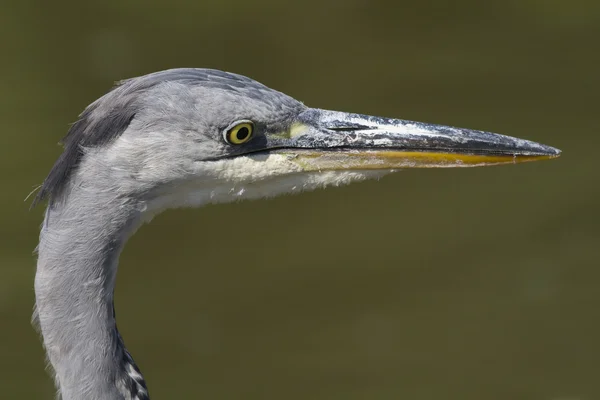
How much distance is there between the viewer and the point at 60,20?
8.03m

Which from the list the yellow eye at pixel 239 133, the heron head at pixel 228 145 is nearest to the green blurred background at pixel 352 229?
the heron head at pixel 228 145

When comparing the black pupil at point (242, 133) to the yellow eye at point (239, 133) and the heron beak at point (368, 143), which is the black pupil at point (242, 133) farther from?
the heron beak at point (368, 143)

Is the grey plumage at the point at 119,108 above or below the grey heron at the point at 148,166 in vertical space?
above

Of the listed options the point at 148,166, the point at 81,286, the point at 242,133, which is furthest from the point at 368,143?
the point at 81,286

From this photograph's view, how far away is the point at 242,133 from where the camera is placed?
3377 millimetres

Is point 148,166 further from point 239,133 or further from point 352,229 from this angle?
point 352,229

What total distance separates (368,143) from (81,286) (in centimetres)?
115

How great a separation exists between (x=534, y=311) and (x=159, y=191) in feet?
12.9

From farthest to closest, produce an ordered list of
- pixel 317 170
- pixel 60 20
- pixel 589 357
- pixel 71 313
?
pixel 60 20 < pixel 589 357 < pixel 317 170 < pixel 71 313

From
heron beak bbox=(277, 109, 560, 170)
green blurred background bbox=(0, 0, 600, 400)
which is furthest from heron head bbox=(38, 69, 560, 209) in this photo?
green blurred background bbox=(0, 0, 600, 400)

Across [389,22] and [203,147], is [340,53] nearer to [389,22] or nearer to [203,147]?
[389,22]

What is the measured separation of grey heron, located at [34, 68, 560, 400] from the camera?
3.18m

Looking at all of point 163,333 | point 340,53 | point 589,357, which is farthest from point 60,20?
point 589,357

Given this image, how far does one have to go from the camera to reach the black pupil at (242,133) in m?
3.36
